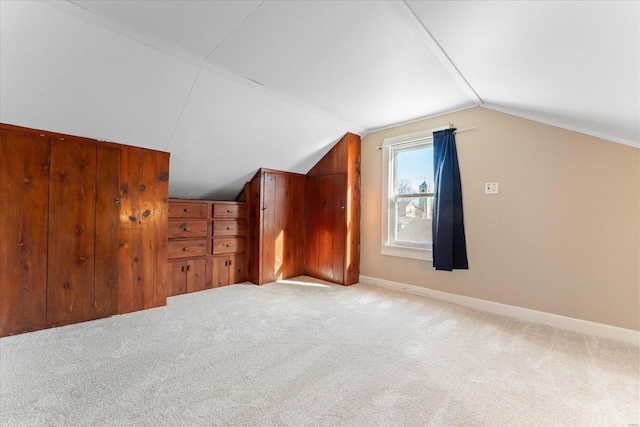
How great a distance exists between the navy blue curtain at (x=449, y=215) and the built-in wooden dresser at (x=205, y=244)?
2.55m

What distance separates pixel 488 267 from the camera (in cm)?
277

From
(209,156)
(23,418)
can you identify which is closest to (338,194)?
(209,156)

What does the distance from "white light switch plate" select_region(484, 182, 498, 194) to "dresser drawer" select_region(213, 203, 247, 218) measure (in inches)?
119

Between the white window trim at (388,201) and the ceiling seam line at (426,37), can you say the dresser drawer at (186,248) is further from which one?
the ceiling seam line at (426,37)

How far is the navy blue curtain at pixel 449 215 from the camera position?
9.61 ft

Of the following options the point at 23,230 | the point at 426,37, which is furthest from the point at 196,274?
the point at 426,37

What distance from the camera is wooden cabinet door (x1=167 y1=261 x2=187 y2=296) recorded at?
10.3 feet

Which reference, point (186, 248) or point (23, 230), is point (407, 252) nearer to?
point (186, 248)

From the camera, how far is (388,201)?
3578mm

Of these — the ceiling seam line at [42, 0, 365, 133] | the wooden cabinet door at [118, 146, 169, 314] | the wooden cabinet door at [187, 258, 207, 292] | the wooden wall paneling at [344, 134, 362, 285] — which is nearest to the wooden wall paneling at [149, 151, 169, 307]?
the wooden cabinet door at [118, 146, 169, 314]

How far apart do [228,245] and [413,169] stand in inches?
105

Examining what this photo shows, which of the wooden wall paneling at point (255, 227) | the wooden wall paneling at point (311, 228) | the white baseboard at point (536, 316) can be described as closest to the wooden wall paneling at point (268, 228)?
the wooden wall paneling at point (255, 227)

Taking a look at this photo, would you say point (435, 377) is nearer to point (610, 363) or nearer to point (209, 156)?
point (610, 363)

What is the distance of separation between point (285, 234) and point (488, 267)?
2.59 metres
